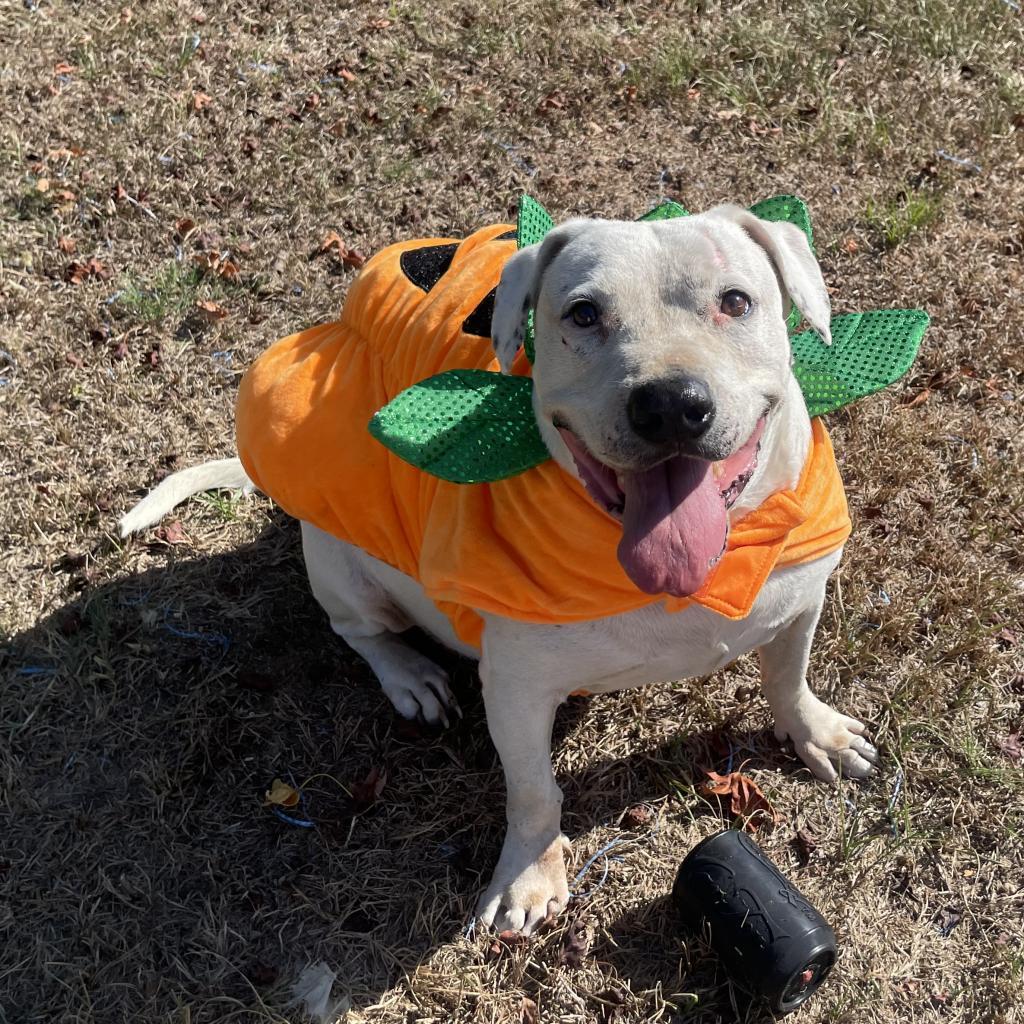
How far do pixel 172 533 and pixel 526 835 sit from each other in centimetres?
213

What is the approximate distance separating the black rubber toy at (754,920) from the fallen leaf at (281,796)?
4.63 feet

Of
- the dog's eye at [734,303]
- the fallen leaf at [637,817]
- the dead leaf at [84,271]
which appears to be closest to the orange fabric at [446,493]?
the dog's eye at [734,303]

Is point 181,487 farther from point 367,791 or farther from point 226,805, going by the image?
point 367,791

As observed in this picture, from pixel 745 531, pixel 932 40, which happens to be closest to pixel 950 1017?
A: pixel 745 531

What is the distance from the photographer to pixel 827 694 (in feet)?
13.1

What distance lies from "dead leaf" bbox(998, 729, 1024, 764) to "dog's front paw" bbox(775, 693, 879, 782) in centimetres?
48

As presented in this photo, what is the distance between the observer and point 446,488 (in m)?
3.07

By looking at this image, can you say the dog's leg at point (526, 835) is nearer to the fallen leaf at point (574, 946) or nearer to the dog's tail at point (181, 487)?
Result: the fallen leaf at point (574, 946)

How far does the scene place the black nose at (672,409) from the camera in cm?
236

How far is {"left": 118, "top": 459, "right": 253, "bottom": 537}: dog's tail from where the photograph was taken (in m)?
4.45

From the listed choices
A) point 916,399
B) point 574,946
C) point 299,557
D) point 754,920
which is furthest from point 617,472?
point 916,399

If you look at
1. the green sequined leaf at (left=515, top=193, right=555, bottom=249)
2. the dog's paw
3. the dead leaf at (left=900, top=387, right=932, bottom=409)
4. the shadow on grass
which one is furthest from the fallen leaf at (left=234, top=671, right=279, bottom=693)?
the dead leaf at (left=900, top=387, right=932, bottom=409)

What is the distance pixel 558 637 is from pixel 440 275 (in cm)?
136

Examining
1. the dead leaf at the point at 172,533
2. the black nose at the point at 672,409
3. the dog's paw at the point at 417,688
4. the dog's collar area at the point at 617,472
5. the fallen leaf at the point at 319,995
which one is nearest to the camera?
the black nose at the point at 672,409
